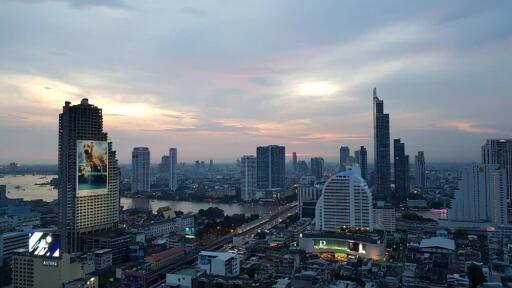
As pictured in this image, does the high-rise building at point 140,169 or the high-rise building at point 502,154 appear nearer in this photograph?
the high-rise building at point 502,154

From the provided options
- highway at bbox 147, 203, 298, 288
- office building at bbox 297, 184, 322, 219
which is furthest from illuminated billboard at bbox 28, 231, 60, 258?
office building at bbox 297, 184, 322, 219

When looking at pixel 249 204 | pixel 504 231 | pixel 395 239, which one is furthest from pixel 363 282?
pixel 249 204

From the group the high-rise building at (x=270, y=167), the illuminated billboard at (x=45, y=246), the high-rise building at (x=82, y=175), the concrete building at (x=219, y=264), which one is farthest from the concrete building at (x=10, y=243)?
the high-rise building at (x=270, y=167)

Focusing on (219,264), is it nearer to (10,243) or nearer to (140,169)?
(10,243)

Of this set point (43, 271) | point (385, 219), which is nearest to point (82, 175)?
point (43, 271)

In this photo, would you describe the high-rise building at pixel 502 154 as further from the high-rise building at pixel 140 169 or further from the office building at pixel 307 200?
the high-rise building at pixel 140 169

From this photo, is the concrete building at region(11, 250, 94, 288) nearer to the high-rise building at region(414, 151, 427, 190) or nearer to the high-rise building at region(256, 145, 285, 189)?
the high-rise building at region(256, 145, 285, 189)

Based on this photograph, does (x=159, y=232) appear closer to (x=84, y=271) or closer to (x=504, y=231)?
(x=84, y=271)
